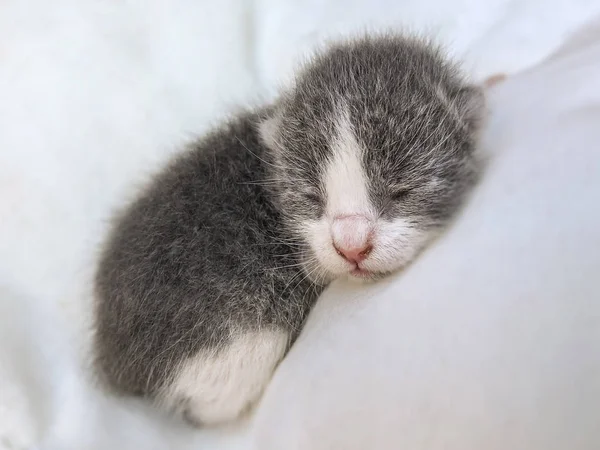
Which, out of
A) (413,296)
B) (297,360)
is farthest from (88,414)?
(413,296)

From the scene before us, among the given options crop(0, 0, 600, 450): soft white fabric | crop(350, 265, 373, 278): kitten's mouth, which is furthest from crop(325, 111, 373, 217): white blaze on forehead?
crop(0, 0, 600, 450): soft white fabric

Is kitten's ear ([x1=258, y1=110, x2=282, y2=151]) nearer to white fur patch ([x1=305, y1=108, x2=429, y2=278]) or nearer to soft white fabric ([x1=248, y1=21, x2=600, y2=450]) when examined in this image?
white fur patch ([x1=305, y1=108, x2=429, y2=278])

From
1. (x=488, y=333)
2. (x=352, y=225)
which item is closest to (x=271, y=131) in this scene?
(x=352, y=225)

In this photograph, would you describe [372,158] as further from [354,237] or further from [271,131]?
[271,131]

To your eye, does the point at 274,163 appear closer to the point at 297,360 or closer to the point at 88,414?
the point at 297,360

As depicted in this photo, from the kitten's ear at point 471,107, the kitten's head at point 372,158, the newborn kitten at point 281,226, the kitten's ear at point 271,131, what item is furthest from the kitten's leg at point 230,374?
the kitten's ear at point 471,107
